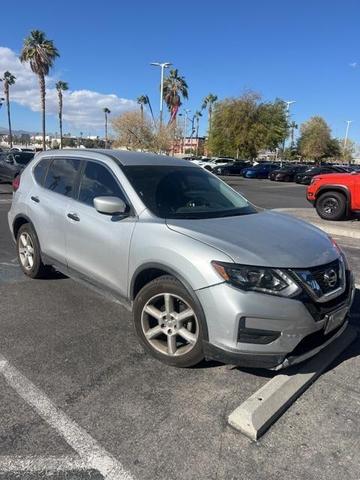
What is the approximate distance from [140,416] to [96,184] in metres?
2.28

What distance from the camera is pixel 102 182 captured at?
13.9 feet

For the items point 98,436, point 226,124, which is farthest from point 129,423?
point 226,124

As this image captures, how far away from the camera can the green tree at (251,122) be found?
48.5 metres

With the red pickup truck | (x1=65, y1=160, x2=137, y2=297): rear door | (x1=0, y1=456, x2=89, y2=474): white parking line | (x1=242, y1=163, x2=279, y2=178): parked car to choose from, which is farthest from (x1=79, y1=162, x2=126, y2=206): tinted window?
(x1=242, y1=163, x2=279, y2=178): parked car

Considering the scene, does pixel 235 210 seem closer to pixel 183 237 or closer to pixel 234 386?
pixel 183 237

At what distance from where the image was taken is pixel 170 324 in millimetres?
3375

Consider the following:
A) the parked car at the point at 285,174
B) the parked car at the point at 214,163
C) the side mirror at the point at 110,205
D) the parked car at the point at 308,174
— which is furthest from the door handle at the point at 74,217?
the parked car at the point at 214,163

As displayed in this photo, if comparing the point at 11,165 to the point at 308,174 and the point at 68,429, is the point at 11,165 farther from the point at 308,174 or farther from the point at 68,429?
the point at 308,174

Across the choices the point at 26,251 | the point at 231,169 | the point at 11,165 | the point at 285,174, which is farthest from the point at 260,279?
the point at 231,169

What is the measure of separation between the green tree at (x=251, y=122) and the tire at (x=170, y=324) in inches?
1869

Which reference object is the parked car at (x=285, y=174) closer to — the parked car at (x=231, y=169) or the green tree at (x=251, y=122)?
the parked car at (x=231, y=169)

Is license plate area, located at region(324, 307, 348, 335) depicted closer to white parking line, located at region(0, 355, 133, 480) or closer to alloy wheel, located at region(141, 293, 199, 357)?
alloy wheel, located at region(141, 293, 199, 357)

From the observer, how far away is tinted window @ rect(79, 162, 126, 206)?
4.09m

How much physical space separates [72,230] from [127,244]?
0.92 metres
